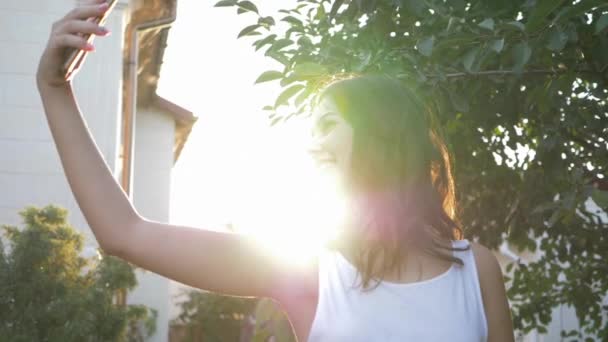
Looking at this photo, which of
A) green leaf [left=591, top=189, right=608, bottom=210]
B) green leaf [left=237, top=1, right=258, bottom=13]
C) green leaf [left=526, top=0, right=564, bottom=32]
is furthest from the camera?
green leaf [left=237, top=1, right=258, bottom=13]

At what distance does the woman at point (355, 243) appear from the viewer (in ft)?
4.83

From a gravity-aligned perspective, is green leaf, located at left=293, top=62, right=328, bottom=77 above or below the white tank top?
above

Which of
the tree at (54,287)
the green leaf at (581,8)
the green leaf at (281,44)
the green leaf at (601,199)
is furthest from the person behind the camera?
the tree at (54,287)

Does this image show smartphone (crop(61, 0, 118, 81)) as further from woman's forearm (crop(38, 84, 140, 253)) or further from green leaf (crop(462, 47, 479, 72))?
green leaf (crop(462, 47, 479, 72))

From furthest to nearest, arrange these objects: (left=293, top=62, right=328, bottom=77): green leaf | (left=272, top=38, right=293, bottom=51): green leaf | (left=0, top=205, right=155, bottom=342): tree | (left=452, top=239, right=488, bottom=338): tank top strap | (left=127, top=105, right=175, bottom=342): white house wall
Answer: (left=127, top=105, right=175, bottom=342): white house wall
(left=0, top=205, right=155, bottom=342): tree
(left=272, top=38, right=293, bottom=51): green leaf
(left=293, top=62, right=328, bottom=77): green leaf
(left=452, top=239, right=488, bottom=338): tank top strap

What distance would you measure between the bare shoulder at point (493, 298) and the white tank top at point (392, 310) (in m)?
0.03

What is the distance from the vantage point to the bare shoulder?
161 centimetres

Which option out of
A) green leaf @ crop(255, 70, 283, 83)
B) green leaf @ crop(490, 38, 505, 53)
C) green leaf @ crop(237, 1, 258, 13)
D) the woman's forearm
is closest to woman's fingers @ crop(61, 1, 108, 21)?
the woman's forearm

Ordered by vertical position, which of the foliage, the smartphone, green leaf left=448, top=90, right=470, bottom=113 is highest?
green leaf left=448, top=90, right=470, bottom=113

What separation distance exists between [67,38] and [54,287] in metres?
6.76

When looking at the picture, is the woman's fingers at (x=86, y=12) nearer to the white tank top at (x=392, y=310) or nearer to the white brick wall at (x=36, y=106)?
the white tank top at (x=392, y=310)

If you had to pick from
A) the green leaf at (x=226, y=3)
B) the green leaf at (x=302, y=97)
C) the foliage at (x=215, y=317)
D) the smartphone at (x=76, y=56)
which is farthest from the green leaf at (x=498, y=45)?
the foliage at (x=215, y=317)

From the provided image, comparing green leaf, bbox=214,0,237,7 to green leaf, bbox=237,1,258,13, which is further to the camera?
green leaf, bbox=237,1,258,13

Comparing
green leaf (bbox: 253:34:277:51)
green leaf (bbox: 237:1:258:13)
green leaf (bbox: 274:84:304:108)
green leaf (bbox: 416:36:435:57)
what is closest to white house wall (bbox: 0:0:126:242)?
green leaf (bbox: 253:34:277:51)
